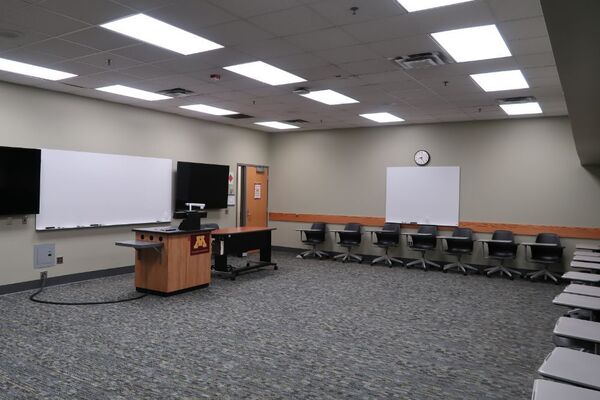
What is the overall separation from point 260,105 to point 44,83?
3.20m

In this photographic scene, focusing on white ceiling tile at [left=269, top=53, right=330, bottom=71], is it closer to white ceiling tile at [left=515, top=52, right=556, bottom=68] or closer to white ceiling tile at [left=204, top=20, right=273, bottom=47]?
white ceiling tile at [left=204, top=20, right=273, bottom=47]

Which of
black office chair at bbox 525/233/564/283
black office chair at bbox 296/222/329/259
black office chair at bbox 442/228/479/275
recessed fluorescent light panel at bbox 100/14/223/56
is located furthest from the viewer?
black office chair at bbox 296/222/329/259

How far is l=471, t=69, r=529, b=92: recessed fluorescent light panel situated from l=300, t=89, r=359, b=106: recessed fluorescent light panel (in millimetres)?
1932

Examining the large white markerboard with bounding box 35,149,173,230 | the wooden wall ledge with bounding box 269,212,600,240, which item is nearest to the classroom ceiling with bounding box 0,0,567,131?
the large white markerboard with bounding box 35,149,173,230

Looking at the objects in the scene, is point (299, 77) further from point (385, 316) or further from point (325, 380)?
point (325, 380)

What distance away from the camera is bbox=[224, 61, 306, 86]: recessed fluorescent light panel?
203 inches

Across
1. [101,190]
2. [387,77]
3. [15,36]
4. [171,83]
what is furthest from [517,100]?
[101,190]

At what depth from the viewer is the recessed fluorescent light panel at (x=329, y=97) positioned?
21.1 feet

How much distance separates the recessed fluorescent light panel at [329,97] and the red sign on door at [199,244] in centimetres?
263

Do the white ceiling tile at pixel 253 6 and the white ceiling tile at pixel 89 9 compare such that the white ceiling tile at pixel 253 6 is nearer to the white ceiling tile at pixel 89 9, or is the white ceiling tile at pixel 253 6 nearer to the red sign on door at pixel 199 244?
the white ceiling tile at pixel 89 9

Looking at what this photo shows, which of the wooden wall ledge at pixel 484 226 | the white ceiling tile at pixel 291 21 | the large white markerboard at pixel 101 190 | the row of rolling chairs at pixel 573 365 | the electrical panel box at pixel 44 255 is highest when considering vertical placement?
the white ceiling tile at pixel 291 21

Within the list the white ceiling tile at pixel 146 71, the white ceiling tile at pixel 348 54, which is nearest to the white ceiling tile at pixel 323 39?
the white ceiling tile at pixel 348 54

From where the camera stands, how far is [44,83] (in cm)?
605

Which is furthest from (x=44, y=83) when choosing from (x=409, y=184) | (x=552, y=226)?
(x=552, y=226)
